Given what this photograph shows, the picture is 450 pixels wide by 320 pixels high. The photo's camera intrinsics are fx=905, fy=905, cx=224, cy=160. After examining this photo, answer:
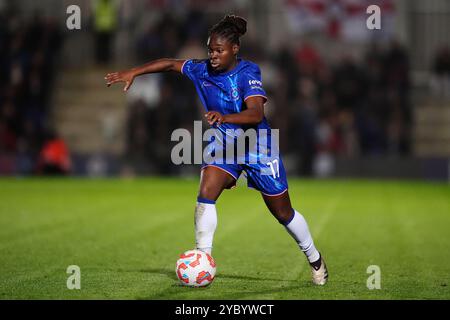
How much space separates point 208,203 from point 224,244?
11.3 ft

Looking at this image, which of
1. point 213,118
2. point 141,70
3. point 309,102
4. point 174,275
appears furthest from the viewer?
point 309,102

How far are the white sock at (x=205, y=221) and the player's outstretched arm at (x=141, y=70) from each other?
125 cm

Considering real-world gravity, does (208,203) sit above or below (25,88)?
below

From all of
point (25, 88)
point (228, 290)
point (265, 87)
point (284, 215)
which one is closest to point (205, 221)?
point (228, 290)

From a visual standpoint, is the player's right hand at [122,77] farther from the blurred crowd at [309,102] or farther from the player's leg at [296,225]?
the blurred crowd at [309,102]

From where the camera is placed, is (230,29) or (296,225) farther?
(296,225)

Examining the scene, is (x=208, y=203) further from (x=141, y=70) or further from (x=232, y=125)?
(x=141, y=70)

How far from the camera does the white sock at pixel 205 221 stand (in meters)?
7.75

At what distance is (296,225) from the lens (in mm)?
8023

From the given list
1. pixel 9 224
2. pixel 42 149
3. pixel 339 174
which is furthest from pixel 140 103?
pixel 9 224

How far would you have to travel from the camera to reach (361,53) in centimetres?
2669

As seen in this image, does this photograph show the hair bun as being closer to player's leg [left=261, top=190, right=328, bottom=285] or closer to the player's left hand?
the player's left hand
